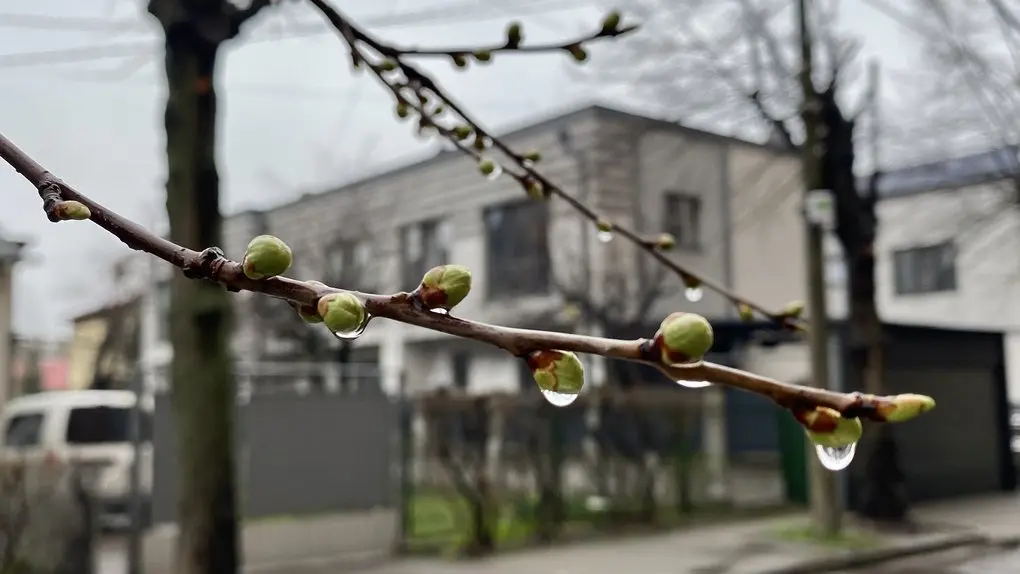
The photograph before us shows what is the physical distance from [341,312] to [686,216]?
15642mm

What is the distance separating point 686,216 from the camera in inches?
636

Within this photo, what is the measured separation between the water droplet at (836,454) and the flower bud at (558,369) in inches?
9.3

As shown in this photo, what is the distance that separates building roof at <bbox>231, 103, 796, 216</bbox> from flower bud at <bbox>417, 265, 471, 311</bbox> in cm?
784

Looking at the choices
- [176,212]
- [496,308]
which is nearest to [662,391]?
[496,308]

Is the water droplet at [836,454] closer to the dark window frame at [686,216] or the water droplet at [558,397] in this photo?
the water droplet at [558,397]

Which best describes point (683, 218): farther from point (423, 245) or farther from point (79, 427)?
point (79, 427)

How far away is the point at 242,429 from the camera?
338 inches

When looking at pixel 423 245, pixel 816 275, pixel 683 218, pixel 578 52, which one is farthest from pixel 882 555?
pixel 423 245

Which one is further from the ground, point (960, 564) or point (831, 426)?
point (831, 426)

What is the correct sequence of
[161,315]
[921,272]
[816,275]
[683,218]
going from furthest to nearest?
[921,272]
[161,315]
[683,218]
[816,275]

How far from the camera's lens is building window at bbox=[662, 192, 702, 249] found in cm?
1572

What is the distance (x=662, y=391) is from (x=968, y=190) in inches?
317

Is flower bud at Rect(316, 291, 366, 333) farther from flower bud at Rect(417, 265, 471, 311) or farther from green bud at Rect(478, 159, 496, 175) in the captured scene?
green bud at Rect(478, 159, 496, 175)

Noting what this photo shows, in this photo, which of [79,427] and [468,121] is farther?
[79,427]
